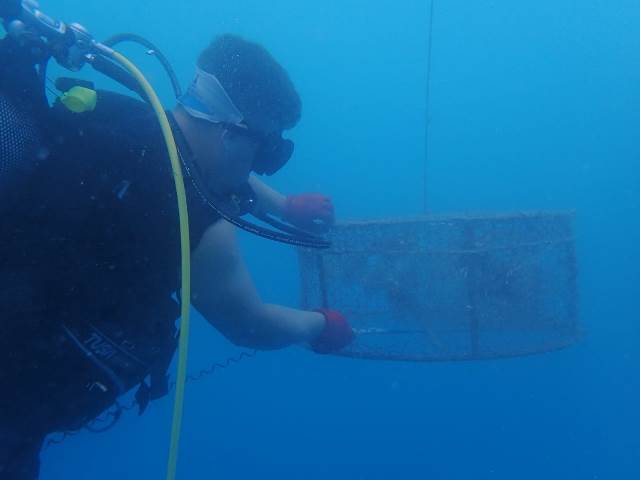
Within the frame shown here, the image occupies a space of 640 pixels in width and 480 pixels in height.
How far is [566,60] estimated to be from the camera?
50.0ft

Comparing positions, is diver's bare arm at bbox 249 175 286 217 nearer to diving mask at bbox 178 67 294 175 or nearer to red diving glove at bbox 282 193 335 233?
red diving glove at bbox 282 193 335 233

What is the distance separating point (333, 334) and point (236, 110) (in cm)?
127

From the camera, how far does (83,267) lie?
1.55m

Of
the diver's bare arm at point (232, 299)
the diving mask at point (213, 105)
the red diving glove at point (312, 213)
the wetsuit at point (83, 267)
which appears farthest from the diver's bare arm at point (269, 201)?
the wetsuit at point (83, 267)

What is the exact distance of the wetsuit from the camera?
1453mm

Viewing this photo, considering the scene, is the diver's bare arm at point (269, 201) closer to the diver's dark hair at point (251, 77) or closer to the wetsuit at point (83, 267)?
the diver's dark hair at point (251, 77)

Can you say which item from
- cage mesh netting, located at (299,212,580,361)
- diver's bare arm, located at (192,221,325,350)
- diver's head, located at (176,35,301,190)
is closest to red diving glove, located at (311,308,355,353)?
diver's bare arm, located at (192,221,325,350)

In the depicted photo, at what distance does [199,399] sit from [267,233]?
7.75 m

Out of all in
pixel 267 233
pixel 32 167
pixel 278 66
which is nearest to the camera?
pixel 32 167

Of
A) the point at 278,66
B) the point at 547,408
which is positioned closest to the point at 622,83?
the point at 547,408

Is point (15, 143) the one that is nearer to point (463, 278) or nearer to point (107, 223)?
point (107, 223)

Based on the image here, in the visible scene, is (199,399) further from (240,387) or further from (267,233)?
(267,233)

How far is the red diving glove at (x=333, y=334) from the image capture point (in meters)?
2.65

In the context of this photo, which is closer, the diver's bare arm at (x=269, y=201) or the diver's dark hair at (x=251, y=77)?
the diver's dark hair at (x=251, y=77)
